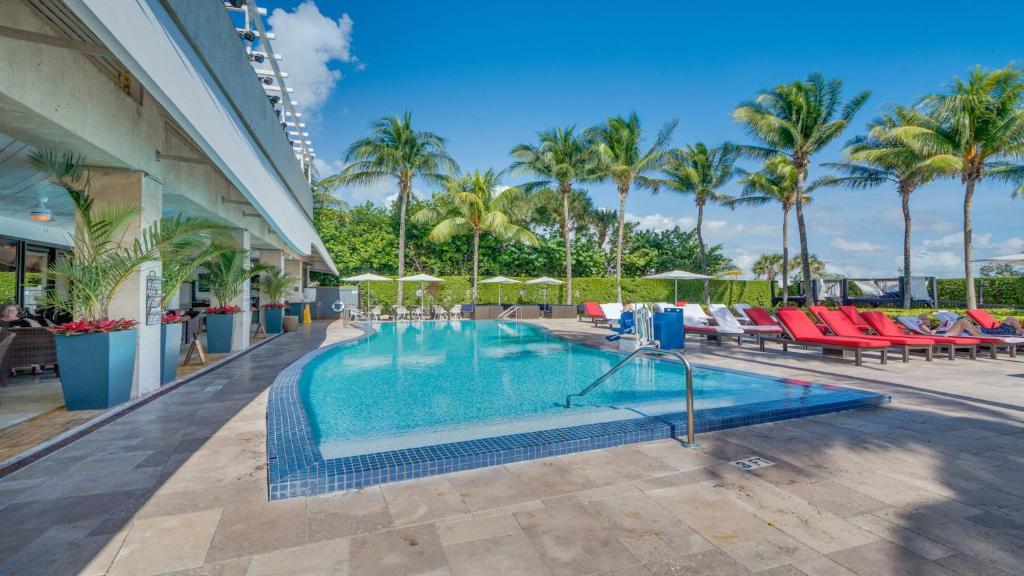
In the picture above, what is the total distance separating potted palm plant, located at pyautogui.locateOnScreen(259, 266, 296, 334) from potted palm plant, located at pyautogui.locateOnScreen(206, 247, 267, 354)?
3.99 m

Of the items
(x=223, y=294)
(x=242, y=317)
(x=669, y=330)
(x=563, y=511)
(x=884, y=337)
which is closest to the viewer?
(x=563, y=511)

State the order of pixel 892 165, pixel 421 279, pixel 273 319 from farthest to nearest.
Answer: pixel 421 279 → pixel 892 165 → pixel 273 319

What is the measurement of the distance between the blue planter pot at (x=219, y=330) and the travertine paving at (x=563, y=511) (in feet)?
17.9

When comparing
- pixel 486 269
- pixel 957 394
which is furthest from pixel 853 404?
pixel 486 269

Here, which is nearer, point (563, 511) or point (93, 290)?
point (563, 511)

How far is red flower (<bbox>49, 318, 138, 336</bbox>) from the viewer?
16.2 ft

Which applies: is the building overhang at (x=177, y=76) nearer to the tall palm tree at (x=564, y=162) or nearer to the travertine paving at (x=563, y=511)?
the travertine paving at (x=563, y=511)

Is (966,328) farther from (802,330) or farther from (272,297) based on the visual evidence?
(272,297)

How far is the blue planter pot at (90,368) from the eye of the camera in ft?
16.3

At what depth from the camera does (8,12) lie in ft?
12.0

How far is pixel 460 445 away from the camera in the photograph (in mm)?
3934

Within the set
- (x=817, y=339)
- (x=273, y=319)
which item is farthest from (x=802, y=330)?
(x=273, y=319)

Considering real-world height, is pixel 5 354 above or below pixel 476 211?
below

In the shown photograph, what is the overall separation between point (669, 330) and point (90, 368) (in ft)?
32.4
